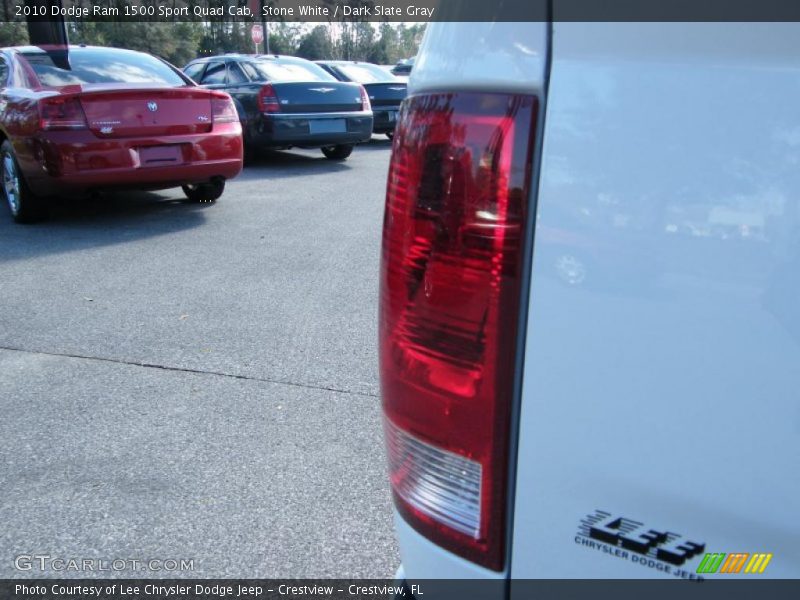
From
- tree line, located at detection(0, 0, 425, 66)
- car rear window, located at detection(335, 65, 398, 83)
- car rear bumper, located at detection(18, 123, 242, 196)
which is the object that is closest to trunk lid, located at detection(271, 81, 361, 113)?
car rear window, located at detection(335, 65, 398, 83)

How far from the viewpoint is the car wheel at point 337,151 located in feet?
34.5

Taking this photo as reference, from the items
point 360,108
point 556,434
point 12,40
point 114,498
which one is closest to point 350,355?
point 114,498

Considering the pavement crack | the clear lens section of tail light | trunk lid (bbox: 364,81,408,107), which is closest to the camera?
the clear lens section of tail light

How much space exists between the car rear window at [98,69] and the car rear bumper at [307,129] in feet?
7.90

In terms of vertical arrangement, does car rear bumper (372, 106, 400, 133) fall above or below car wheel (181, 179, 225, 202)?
above

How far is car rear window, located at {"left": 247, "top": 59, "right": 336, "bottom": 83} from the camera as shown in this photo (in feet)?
31.2

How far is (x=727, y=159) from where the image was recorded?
777mm

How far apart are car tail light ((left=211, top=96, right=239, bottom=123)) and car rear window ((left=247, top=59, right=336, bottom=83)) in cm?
302

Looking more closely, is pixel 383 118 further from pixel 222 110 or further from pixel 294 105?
pixel 222 110

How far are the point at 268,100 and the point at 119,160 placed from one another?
369cm

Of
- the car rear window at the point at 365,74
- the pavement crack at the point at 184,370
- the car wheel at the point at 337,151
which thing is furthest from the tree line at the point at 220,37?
the pavement crack at the point at 184,370

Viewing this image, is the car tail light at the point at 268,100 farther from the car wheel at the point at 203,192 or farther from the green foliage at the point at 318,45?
the green foliage at the point at 318,45

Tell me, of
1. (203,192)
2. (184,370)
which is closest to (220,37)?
(203,192)

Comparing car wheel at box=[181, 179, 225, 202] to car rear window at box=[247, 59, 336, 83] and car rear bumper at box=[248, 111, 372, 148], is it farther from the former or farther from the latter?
car rear window at box=[247, 59, 336, 83]
